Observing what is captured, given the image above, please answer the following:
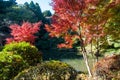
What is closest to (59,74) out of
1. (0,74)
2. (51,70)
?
(51,70)

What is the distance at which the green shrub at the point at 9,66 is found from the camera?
7648 mm

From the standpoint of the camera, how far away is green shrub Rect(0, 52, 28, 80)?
25.1 ft

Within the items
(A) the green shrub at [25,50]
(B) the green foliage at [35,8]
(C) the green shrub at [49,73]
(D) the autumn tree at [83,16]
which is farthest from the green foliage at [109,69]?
(B) the green foliage at [35,8]

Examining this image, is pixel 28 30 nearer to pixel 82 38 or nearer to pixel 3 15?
pixel 82 38

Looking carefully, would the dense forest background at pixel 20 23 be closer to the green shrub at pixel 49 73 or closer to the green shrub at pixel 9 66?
the green shrub at pixel 9 66

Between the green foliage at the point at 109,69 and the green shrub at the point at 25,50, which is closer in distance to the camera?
the green foliage at the point at 109,69

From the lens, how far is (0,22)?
36.6m

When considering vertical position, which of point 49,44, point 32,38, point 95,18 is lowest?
point 49,44

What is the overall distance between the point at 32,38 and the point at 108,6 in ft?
21.6

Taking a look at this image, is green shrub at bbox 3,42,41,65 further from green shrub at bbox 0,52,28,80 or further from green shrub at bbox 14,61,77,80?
green shrub at bbox 14,61,77,80

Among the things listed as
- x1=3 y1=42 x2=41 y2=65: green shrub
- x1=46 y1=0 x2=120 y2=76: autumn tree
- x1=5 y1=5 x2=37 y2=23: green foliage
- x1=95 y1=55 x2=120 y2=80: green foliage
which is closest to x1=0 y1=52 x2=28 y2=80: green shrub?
x1=95 y1=55 x2=120 y2=80: green foliage

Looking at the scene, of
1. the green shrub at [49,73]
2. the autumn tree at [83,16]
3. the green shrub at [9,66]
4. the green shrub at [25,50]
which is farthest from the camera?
the green shrub at [25,50]

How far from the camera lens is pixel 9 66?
7.85 m

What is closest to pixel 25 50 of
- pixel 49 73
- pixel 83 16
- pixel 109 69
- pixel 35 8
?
pixel 83 16
